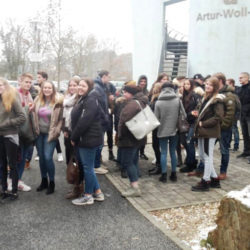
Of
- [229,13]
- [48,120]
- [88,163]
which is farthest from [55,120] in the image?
[229,13]

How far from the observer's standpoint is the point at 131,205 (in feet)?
15.5

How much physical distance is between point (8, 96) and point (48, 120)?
71cm

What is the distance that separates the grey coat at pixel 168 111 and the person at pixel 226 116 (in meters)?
0.79

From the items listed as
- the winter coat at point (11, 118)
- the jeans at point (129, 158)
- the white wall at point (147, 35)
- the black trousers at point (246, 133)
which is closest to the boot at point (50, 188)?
the winter coat at point (11, 118)

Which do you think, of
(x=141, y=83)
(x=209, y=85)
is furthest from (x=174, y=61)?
(x=209, y=85)

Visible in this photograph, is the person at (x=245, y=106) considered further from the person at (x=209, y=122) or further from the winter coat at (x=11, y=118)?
the winter coat at (x=11, y=118)

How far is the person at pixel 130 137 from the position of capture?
16.0 ft

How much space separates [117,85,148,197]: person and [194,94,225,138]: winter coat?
930mm

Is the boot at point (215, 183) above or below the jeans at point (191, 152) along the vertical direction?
below

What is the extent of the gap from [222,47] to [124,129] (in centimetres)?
964

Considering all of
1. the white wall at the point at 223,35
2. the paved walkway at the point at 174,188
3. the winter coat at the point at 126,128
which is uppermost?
the white wall at the point at 223,35

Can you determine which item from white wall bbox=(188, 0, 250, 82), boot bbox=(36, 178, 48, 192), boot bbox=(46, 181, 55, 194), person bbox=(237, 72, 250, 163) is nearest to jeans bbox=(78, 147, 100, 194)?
boot bbox=(46, 181, 55, 194)

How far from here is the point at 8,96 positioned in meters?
4.60

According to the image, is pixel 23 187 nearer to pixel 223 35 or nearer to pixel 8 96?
pixel 8 96
